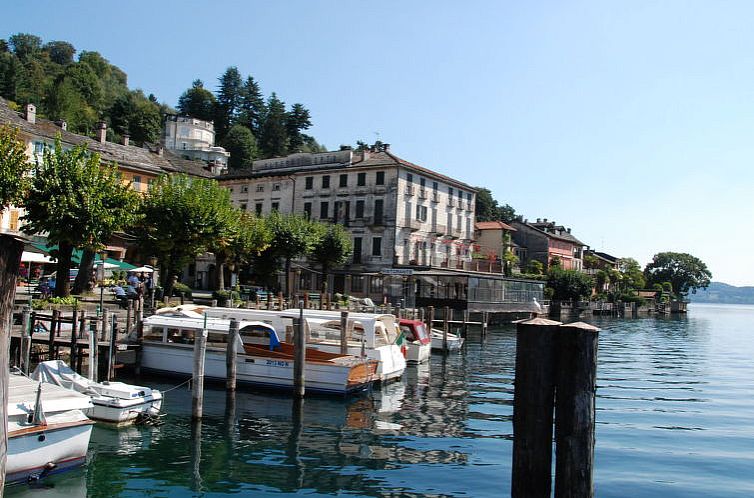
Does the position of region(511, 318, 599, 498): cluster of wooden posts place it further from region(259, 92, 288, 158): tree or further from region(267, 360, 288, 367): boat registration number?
region(259, 92, 288, 158): tree

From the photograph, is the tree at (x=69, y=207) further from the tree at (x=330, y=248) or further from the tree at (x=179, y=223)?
the tree at (x=330, y=248)

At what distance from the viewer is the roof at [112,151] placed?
44.7 meters

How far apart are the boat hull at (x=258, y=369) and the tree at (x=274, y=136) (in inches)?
3625

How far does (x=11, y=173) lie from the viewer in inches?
1110

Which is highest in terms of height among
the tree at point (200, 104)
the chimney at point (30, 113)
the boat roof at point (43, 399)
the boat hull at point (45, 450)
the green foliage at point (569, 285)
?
the tree at point (200, 104)

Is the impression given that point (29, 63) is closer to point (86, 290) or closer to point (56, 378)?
point (86, 290)

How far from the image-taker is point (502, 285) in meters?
57.2

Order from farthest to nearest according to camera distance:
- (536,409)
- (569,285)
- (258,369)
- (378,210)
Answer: (569,285)
(378,210)
(258,369)
(536,409)

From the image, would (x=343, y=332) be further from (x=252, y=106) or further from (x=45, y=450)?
(x=252, y=106)

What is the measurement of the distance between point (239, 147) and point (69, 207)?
86.5 meters

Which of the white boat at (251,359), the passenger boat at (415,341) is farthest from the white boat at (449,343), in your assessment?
the white boat at (251,359)

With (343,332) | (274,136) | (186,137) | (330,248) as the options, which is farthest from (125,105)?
(343,332)

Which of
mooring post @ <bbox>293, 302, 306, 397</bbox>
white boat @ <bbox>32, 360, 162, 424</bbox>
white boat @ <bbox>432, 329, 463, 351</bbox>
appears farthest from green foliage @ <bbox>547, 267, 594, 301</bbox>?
white boat @ <bbox>32, 360, 162, 424</bbox>

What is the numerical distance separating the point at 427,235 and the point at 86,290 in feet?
110
